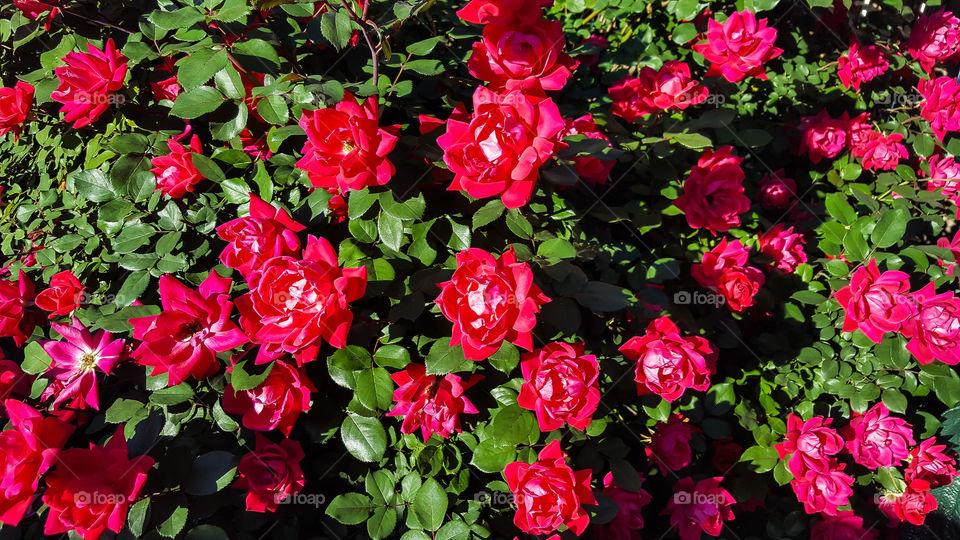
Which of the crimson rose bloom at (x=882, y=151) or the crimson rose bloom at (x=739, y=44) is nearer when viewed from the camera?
the crimson rose bloom at (x=739, y=44)

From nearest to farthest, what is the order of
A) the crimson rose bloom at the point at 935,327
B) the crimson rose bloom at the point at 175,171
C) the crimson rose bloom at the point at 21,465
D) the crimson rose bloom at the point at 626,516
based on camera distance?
1. the crimson rose bloom at the point at 21,465
2. the crimson rose bloom at the point at 175,171
3. the crimson rose bloom at the point at 935,327
4. the crimson rose bloom at the point at 626,516

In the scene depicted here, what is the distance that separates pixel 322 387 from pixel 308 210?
42cm

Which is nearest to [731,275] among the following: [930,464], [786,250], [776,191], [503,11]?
[786,250]

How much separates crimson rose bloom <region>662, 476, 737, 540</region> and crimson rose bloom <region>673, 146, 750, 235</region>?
2.80ft

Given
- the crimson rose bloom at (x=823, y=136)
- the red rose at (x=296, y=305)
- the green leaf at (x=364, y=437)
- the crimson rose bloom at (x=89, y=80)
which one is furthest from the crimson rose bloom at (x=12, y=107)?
the crimson rose bloom at (x=823, y=136)

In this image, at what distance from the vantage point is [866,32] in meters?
2.38

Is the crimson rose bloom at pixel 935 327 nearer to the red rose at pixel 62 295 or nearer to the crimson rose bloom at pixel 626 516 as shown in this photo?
the crimson rose bloom at pixel 626 516

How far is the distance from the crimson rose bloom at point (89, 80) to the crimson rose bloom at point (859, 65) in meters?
2.48

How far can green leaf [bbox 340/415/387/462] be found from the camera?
121 centimetres

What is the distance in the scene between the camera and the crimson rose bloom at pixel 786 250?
6.32 ft

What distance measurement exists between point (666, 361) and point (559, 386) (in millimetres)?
338

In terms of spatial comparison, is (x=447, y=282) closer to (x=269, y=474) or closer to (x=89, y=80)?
(x=269, y=474)

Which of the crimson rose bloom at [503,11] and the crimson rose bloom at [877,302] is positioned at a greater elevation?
the crimson rose bloom at [503,11]

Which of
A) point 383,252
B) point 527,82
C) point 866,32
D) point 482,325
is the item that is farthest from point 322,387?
point 866,32
